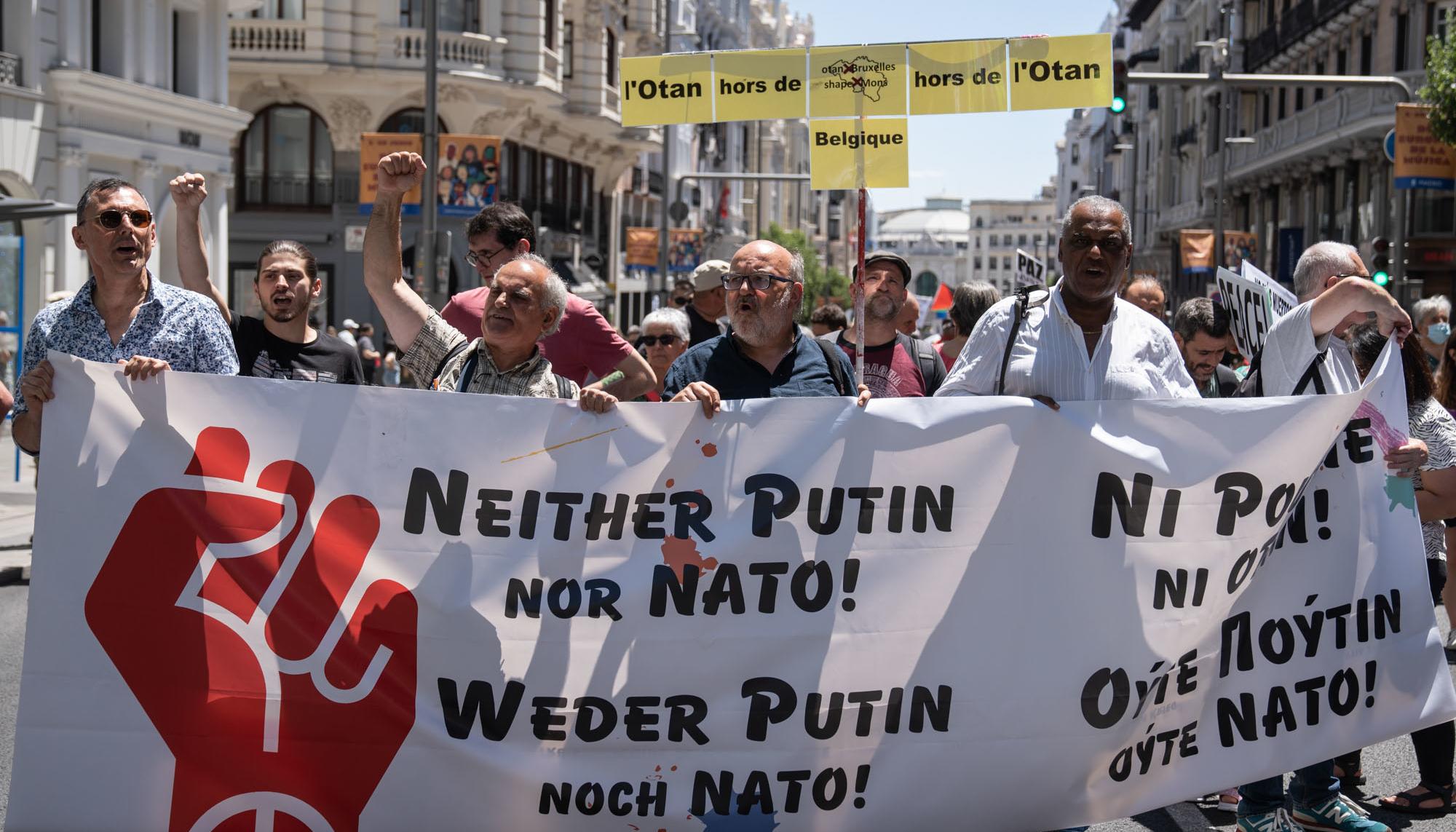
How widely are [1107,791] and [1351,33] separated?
42400mm

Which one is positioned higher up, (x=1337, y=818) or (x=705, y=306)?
(x=705, y=306)

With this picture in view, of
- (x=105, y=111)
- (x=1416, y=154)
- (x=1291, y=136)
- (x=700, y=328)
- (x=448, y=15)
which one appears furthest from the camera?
(x=1291, y=136)

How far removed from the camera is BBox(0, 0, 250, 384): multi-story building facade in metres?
21.1

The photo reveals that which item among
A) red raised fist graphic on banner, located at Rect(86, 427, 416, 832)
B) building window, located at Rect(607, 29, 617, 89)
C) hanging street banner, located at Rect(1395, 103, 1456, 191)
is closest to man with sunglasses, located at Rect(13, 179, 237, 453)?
red raised fist graphic on banner, located at Rect(86, 427, 416, 832)

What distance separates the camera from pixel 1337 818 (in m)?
5.04

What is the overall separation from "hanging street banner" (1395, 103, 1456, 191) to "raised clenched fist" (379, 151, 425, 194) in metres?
18.7

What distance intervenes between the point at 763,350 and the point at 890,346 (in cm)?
185

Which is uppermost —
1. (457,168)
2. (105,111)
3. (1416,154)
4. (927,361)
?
(105,111)

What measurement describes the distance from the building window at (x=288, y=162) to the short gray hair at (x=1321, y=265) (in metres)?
32.6

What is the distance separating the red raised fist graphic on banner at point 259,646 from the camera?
436cm

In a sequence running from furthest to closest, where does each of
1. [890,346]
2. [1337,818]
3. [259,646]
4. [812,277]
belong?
[812,277] → [890,346] → [1337,818] → [259,646]

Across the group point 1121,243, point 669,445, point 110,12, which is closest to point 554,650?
point 669,445

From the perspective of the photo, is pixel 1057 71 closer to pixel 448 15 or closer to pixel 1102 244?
pixel 1102 244

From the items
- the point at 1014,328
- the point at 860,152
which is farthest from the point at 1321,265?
the point at 860,152
